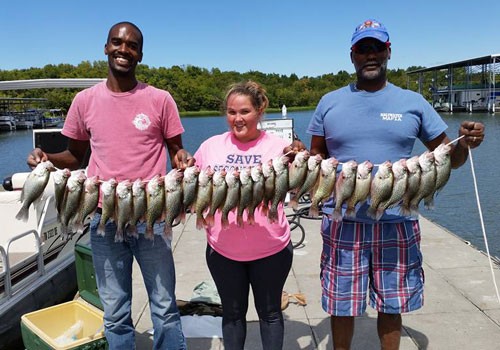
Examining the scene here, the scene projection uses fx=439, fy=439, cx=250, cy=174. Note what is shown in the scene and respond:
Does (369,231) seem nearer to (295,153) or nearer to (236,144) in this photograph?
(295,153)

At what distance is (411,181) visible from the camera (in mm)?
2922

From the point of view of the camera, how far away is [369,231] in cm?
309

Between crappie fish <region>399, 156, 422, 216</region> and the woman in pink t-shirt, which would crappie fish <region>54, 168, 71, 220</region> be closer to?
the woman in pink t-shirt

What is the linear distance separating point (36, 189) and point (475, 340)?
13.2 ft

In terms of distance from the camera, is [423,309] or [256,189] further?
[423,309]

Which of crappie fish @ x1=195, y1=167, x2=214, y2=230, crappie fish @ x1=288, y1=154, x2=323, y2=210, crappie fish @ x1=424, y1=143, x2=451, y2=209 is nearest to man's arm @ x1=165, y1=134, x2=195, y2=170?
crappie fish @ x1=195, y1=167, x2=214, y2=230

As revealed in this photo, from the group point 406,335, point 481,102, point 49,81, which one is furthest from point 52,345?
point 481,102

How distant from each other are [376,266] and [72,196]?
2.17 metres

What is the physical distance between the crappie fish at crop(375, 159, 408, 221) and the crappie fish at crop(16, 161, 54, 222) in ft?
7.33

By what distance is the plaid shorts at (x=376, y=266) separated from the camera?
3084 millimetres

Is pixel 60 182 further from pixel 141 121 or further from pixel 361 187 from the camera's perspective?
pixel 361 187

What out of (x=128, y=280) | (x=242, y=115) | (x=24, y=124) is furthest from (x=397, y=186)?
(x=24, y=124)

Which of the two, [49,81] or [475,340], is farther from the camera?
[49,81]

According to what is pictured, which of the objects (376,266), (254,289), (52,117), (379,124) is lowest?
(254,289)
